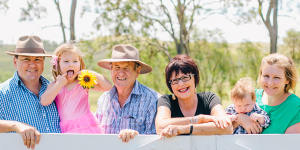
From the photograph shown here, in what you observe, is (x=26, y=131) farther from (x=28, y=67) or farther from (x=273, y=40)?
(x=273, y=40)

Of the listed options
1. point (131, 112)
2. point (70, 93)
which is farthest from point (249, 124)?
point (70, 93)

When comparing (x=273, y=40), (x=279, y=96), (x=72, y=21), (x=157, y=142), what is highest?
(x=72, y=21)

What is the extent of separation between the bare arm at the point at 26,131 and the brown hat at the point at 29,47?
738mm

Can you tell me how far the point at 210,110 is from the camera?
321 cm

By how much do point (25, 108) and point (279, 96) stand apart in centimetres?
238

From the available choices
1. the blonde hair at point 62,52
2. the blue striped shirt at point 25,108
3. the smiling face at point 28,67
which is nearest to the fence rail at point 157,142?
the blue striped shirt at point 25,108

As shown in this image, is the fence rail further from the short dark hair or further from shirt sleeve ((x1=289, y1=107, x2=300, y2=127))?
the short dark hair

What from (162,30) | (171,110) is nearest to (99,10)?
(162,30)

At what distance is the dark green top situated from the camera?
317 centimetres

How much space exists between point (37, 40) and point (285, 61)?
2.46 m

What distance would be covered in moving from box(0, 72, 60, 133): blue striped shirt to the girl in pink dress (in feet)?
0.28

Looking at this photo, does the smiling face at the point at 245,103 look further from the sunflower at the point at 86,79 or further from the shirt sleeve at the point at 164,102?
the sunflower at the point at 86,79

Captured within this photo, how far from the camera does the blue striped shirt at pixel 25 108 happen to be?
3.35 meters

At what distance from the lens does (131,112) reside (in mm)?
3562
